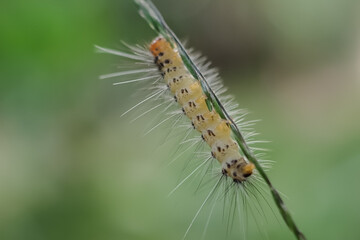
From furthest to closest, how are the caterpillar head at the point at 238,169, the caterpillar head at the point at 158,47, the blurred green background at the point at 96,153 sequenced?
the blurred green background at the point at 96,153 < the caterpillar head at the point at 158,47 < the caterpillar head at the point at 238,169

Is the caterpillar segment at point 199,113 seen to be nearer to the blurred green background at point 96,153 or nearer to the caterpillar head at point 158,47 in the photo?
the caterpillar head at point 158,47

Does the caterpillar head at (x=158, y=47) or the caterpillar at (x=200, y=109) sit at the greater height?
the caterpillar head at (x=158, y=47)

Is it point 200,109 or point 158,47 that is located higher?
point 158,47

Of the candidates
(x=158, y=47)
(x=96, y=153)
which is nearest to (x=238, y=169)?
(x=158, y=47)

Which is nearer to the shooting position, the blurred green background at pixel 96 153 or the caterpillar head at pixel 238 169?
the caterpillar head at pixel 238 169

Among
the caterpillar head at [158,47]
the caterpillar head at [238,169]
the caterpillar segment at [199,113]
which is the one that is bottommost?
the caterpillar head at [238,169]

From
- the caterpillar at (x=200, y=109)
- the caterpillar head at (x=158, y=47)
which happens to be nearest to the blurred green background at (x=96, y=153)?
the caterpillar at (x=200, y=109)

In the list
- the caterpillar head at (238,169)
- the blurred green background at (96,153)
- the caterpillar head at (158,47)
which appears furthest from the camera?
the blurred green background at (96,153)

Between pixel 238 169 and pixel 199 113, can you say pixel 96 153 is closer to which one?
pixel 199 113

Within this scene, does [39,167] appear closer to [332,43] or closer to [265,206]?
[265,206]
